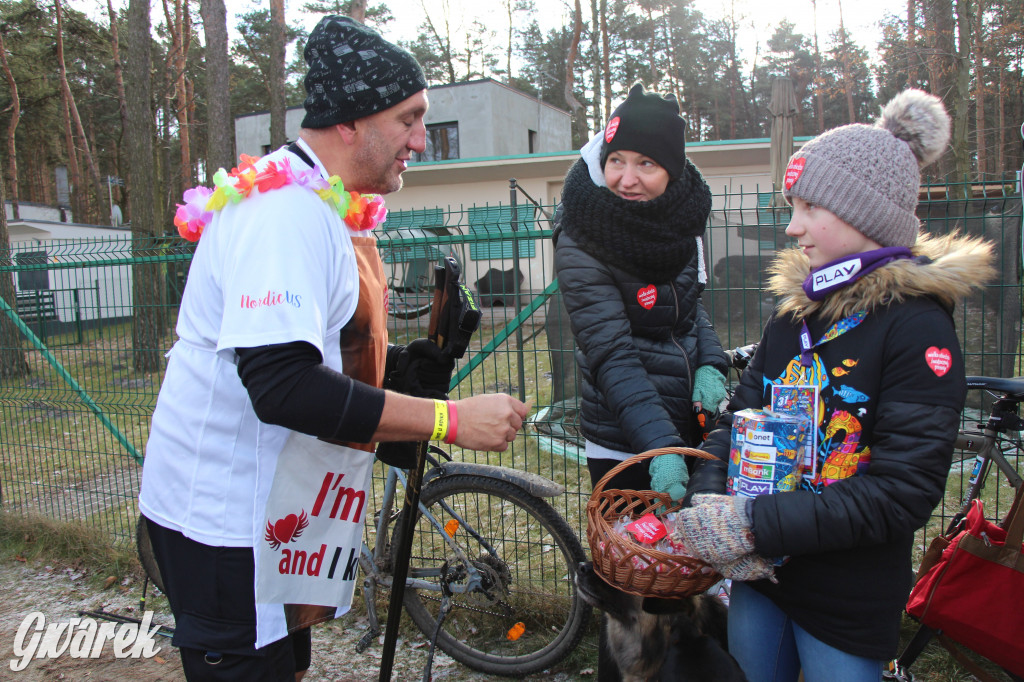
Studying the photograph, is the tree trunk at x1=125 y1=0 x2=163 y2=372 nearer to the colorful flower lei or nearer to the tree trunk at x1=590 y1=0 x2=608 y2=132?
the colorful flower lei

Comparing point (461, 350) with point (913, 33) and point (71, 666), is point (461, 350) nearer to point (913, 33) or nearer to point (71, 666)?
point (71, 666)

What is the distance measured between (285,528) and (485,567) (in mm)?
1550

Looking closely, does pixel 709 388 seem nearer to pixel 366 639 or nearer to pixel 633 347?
pixel 633 347

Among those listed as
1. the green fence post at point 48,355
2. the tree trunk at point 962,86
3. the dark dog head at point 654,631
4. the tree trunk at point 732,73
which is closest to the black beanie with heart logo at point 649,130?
the dark dog head at point 654,631

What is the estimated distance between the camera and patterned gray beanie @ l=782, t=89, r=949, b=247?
1574 mm

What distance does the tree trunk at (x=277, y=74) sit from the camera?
10703mm

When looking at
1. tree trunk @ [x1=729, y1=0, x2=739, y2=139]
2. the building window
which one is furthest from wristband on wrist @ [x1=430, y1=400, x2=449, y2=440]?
tree trunk @ [x1=729, y1=0, x2=739, y2=139]

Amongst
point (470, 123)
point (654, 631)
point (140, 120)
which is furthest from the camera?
point (470, 123)

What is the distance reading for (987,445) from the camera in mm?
2707

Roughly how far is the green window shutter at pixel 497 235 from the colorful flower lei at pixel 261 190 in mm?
1565

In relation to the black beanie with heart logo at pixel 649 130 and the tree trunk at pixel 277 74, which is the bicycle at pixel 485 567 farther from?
the tree trunk at pixel 277 74

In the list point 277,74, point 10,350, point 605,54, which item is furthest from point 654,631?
point 605,54

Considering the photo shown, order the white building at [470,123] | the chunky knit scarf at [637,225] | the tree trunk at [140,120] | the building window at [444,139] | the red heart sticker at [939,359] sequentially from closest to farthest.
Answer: the red heart sticker at [939,359] < the chunky knit scarf at [637,225] < the tree trunk at [140,120] < the white building at [470,123] < the building window at [444,139]

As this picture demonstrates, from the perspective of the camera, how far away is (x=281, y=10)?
37.0ft
